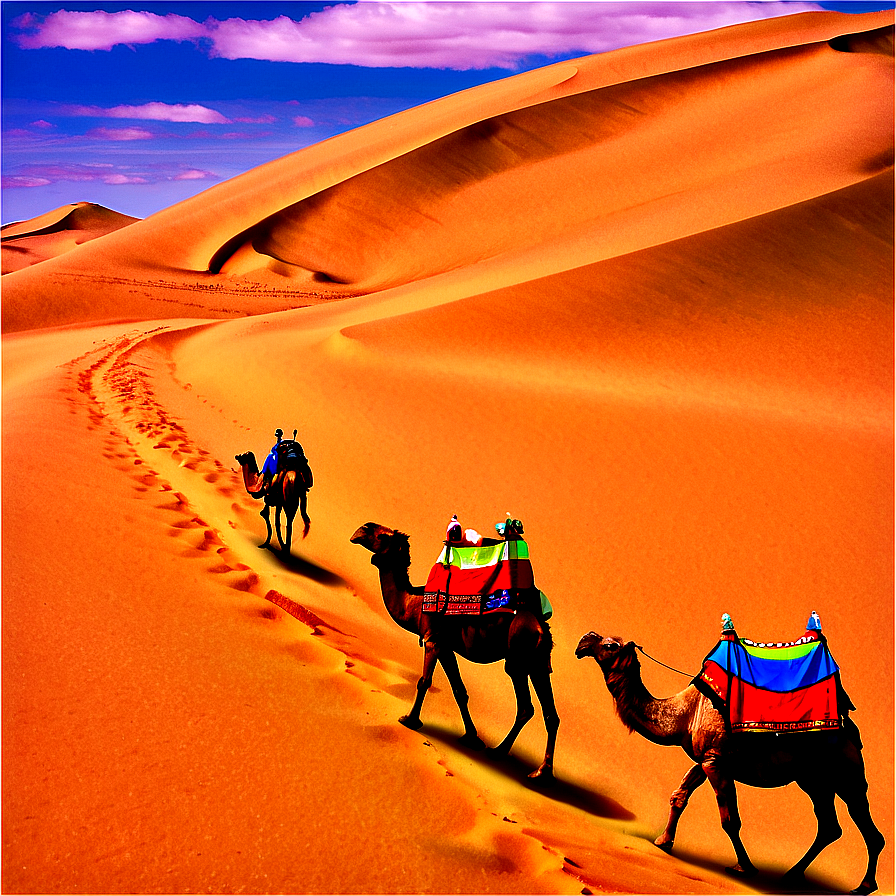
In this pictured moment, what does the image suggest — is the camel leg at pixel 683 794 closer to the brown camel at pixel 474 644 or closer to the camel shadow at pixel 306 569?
the brown camel at pixel 474 644

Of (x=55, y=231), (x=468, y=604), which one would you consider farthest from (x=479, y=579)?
(x=55, y=231)

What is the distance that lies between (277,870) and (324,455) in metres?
9.12

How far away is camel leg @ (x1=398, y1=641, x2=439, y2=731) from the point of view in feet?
19.5

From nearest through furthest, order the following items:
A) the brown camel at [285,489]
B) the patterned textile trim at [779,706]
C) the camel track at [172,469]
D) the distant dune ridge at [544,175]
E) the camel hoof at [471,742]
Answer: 1. the patterned textile trim at [779,706]
2. the camel hoof at [471,742]
3. the camel track at [172,469]
4. the brown camel at [285,489]
5. the distant dune ridge at [544,175]

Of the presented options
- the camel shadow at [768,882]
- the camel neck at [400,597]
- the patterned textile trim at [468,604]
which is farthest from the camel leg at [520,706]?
the camel shadow at [768,882]

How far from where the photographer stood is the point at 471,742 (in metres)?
6.36

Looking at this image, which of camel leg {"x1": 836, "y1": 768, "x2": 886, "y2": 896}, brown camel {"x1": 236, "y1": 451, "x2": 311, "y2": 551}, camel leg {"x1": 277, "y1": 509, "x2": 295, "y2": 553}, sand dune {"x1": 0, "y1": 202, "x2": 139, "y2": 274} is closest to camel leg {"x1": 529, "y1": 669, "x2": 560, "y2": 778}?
camel leg {"x1": 836, "y1": 768, "x2": 886, "y2": 896}

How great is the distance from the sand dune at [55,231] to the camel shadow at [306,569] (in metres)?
59.9

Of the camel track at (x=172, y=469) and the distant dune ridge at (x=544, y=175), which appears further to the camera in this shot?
the distant dune ridge at (x=544, y=175)

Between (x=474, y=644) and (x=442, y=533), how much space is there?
15.5 ft

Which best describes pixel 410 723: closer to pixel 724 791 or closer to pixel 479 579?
pixel 479 579

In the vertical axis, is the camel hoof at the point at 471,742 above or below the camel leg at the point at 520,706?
below

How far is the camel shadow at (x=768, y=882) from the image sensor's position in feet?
18.3

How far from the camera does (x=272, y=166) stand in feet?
203
